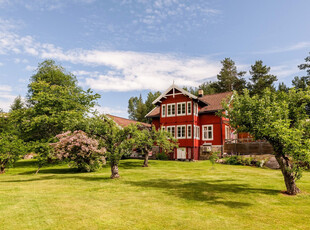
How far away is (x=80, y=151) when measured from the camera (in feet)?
78.4

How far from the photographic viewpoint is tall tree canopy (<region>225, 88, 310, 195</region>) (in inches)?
442

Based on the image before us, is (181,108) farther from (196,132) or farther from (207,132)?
(207,132)

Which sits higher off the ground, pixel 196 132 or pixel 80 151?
pixel 196 132

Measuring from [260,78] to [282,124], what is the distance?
52.1m

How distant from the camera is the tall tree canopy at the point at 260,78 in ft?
193

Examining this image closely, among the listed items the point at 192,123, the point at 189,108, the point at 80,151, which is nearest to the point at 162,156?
the point at 192,123

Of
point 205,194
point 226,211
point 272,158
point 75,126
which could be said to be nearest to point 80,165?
point 75,126

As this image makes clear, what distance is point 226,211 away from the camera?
948 cm

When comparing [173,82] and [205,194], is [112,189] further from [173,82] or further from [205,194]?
[173,82]

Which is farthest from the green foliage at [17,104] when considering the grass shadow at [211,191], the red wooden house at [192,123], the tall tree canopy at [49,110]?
the grass shadow at [211,191]

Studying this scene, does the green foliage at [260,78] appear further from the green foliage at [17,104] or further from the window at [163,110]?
the green foliage at [17,104]

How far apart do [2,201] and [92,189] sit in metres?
4.63

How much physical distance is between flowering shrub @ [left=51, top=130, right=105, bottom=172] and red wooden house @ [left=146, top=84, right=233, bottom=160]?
1494cm

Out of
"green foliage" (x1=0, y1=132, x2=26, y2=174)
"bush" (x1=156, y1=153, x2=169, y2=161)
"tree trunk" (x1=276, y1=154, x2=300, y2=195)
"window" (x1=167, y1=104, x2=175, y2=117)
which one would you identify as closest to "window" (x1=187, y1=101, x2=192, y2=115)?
"window" (x1=167, y1=104, x2=175, y2=117)
